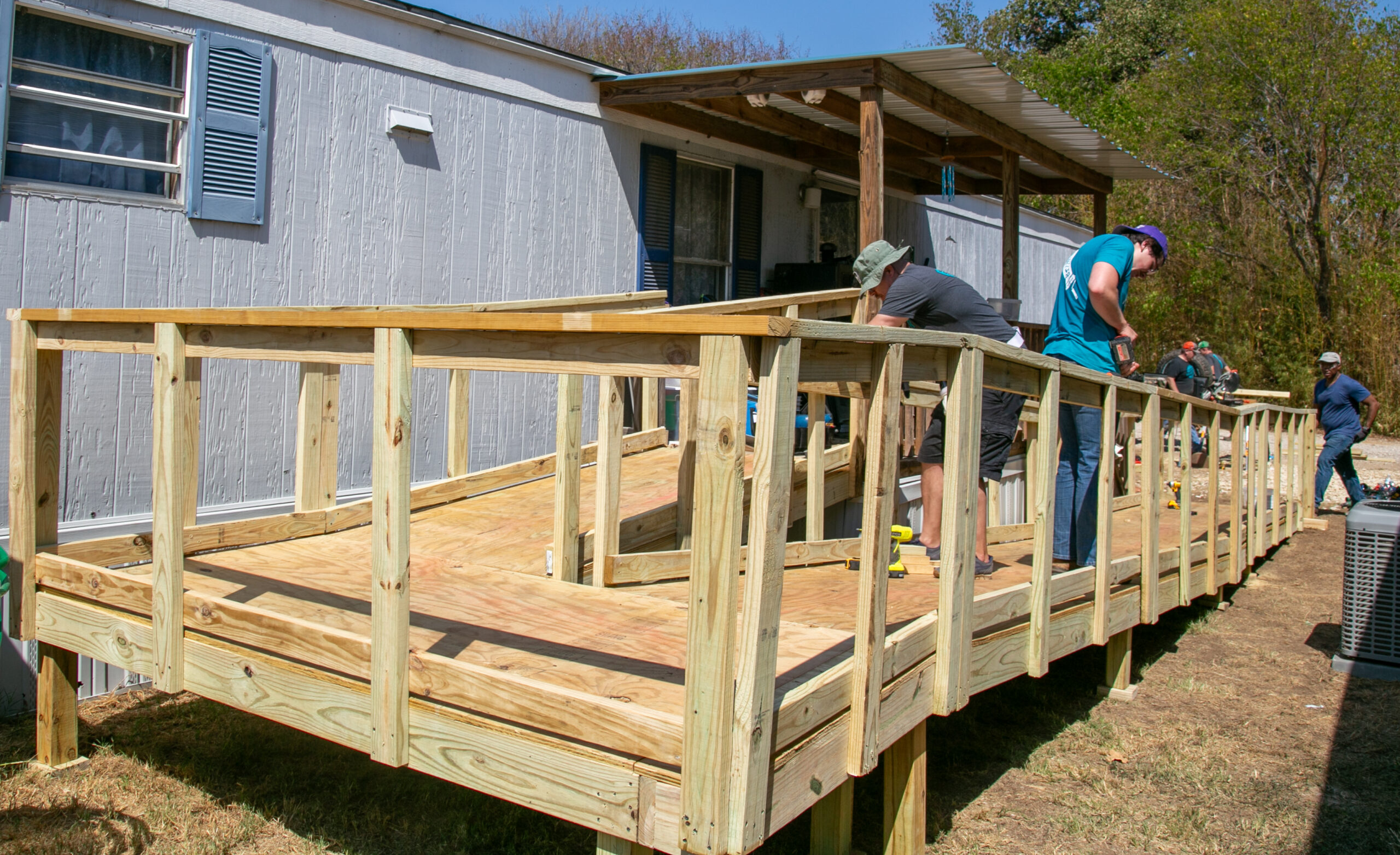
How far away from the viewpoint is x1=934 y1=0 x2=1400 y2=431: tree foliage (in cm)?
1966

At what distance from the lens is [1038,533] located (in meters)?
3.81

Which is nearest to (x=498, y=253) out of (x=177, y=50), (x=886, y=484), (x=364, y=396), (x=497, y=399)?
(x=497, y=399)

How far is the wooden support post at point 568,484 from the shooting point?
4297 mm

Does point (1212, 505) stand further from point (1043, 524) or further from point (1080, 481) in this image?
point (1043, 524)

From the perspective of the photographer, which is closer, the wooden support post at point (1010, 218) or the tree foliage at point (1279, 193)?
the wooden support post at point (1010, 218)

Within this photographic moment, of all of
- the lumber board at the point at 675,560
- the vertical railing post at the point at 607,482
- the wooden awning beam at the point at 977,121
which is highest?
the wooden awning beam at the point at 977,121

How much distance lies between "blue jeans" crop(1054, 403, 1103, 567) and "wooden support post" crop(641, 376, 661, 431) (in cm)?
297

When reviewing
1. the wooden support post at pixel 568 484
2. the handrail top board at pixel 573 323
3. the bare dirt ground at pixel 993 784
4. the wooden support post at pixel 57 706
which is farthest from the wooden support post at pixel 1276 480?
the wooden support post at pixel 57 706

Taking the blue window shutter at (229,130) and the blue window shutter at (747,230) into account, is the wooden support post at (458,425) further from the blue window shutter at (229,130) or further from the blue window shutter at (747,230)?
the blue window shutter at (747,230)

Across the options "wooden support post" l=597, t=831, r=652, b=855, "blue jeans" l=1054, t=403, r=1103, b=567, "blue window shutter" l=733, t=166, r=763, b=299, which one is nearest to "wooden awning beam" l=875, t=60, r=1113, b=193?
"blue window shutter" l=733, t=166, r=763, b=299

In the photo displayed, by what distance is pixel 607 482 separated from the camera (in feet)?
14.3

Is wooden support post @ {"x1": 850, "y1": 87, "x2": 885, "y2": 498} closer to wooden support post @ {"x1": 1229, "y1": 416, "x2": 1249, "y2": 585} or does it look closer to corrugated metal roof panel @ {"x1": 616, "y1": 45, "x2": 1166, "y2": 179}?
corrugated metal roof panel @ {"x1": 616, "y1": 45, "x2": 1166, "y2": 179}

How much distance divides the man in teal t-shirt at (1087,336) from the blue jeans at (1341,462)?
22.7 feet

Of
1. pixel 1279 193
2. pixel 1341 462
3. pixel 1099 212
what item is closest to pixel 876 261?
pixel 1099 212
